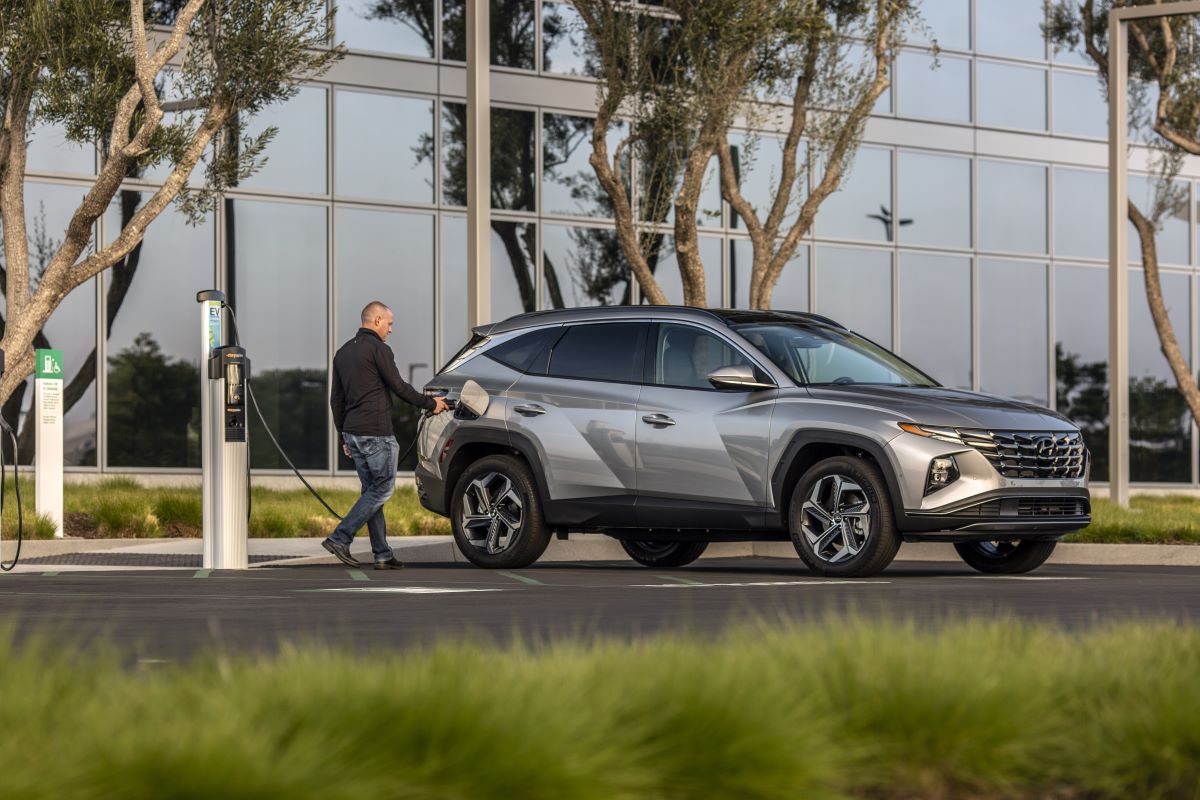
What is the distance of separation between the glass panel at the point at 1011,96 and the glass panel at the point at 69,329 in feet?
47.7

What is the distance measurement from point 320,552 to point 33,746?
11818 millimetres

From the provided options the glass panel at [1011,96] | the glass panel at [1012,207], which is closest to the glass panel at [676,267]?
the glass panel at [1012,207]

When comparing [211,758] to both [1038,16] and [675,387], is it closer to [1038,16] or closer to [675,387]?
[675,387]

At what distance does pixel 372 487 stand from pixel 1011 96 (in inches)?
786

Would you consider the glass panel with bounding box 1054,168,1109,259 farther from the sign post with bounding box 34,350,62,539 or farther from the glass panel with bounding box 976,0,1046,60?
the sign post with bounding box 34,350,62,539

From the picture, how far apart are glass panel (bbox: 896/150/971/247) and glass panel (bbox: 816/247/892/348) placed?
77cm

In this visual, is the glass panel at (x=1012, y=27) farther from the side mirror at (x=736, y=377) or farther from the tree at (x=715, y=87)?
the side mirror at (x=736, y=377)

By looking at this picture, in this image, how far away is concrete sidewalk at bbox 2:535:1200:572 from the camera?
1527 centimetres

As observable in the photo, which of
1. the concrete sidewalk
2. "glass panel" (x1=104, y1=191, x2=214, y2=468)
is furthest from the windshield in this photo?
"glass panel" (x1=104, y1=191, x2=214, y2=468)

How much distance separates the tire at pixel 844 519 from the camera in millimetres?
12445

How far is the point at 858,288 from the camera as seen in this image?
1182 inches

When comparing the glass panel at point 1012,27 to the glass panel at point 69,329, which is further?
the glass panel at point 1012,27

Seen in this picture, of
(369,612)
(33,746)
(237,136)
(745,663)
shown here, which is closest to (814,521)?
(369,612)

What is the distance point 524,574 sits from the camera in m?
13.7
